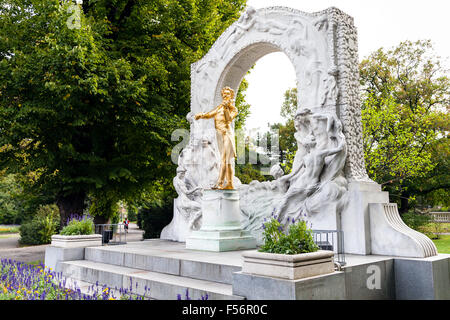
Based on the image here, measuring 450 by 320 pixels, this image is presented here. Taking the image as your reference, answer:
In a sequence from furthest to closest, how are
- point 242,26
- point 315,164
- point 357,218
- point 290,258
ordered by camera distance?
point 242,26
point 315,164
point 357,218
point 290,258

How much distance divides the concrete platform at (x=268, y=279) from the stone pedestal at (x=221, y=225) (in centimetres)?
50

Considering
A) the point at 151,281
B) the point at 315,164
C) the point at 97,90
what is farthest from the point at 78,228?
the point at 315,164

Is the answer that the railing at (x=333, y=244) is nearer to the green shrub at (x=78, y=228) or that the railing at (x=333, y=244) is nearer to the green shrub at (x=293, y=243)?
the green shrub at (x=293, y=243)

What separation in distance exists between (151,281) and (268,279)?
248 cm

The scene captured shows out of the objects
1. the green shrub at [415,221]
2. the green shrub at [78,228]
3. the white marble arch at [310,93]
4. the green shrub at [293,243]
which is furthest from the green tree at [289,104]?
the green shrub at [293,243]

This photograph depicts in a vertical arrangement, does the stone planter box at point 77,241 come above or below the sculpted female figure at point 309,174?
below

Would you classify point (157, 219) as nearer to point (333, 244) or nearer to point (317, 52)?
point (317, 52)

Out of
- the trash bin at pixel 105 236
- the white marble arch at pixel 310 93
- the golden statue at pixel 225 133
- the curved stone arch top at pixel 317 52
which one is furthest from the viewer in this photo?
the trash bin at pixel 105 236

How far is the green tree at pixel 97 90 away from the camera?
11.7 m

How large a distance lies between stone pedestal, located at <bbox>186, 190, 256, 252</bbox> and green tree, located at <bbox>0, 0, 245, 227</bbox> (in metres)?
5.03

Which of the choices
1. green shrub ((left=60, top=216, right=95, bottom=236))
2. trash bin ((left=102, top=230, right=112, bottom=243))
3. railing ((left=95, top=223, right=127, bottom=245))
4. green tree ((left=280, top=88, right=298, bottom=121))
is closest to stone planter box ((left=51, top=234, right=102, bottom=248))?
green shrub ((left=60, top=216, right=95, bottom=236))

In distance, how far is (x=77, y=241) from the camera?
9.88 meters
